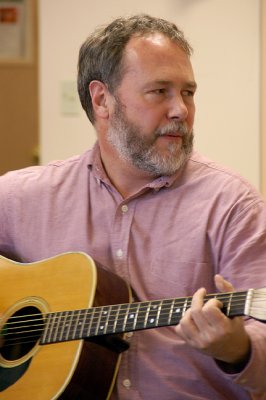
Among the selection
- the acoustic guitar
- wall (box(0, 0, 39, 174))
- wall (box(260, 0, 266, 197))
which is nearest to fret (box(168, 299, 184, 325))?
the acoustic guitar

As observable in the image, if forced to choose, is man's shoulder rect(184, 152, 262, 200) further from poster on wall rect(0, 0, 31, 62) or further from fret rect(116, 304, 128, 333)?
poster on wall rect(0, 0, 31, 62)

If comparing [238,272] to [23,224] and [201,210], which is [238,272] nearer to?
[201,210]

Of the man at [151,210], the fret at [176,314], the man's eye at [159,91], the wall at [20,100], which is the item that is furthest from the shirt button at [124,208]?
the wall at [20,100]

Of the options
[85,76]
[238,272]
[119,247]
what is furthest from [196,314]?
[85,76]

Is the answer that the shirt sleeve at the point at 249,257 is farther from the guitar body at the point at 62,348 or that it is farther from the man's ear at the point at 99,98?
the man's ear at the point at 99,98

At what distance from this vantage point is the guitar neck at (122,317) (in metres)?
1.19

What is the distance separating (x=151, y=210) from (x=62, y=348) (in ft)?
1.10

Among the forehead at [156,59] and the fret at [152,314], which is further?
the forehead at [156,59]

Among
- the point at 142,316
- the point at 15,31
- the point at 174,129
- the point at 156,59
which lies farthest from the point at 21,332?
the point at 15,31

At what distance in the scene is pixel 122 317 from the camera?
4.30ft

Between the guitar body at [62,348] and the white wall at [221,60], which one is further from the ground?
the white wall at [221,60]

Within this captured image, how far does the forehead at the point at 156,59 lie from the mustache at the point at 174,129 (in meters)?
0.09

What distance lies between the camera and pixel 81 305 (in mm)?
1396

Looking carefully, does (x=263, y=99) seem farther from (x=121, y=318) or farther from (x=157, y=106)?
(x=121, y=318)
